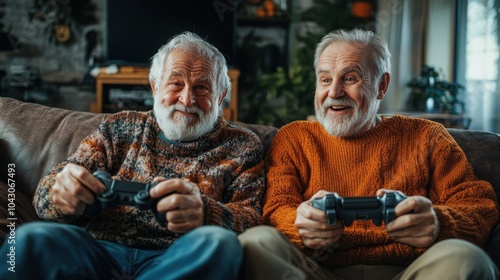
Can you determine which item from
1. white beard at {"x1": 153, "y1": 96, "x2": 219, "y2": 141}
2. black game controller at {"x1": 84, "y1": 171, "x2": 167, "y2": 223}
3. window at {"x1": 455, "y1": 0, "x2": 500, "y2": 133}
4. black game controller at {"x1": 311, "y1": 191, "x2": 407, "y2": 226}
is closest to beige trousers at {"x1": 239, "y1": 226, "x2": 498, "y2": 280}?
black game controller at {"x1": 311, "y1": 191, "x2": 407, "y2": 226}

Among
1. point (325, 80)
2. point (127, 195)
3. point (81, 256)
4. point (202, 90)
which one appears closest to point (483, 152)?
point (325, 80)

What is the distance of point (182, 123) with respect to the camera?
5.44 feet

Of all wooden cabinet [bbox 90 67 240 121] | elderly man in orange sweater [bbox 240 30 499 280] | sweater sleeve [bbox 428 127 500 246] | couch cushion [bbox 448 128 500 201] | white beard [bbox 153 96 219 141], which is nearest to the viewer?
elderly man in orange sweater [bbox 240 30 499 280]

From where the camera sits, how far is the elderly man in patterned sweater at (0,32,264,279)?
1.21 meters

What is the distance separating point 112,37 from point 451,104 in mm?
2707

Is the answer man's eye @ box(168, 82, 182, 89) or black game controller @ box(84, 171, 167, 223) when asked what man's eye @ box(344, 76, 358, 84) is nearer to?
man's eye @ box(168, 82, 182, 89)

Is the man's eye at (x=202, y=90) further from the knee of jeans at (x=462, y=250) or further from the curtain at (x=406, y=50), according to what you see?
the curtain at (x=406, y=50)

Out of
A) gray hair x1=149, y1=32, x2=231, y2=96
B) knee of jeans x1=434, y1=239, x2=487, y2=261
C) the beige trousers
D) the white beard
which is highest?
gray hair x1=149, y1=32, x2=231, y2=96

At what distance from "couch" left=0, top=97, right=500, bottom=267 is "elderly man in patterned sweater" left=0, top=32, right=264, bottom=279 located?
216mm

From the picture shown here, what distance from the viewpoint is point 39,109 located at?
197 cm

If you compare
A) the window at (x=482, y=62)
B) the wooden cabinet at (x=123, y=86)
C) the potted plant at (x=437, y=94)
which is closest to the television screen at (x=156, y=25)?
the wooden cabinet at (x=123, y=86)

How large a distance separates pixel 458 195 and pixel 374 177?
8.9 inches

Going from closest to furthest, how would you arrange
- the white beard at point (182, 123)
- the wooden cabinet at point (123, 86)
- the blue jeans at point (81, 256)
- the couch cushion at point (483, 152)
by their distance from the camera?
the blue jeans at point (81, 256) → the white beard at point (182, 123) → the couch cushion at point (483, 152) → the wooden cabinet at point (123, 86)

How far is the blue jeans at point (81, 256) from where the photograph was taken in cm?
119
